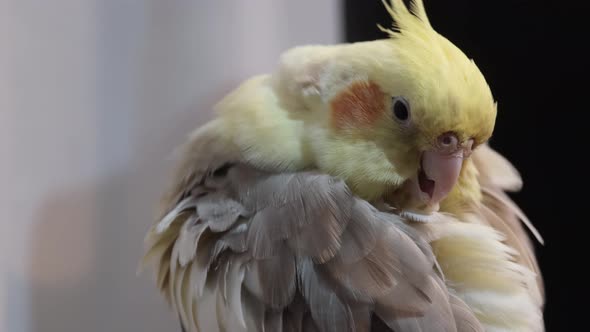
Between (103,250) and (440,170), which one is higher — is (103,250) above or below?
below

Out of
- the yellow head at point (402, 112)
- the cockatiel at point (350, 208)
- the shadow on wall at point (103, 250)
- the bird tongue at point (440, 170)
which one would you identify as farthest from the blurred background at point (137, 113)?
the bird tongue at point (440, 170)

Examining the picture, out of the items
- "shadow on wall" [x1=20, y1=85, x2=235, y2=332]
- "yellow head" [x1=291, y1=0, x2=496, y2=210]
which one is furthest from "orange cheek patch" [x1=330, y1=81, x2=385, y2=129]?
"shadow on wall" [x1=20, y1=85, x2=235, y2=332]

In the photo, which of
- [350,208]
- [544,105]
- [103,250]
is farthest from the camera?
[544,105]

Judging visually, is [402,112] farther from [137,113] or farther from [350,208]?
[137,113]

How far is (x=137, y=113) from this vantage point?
3.00 ft

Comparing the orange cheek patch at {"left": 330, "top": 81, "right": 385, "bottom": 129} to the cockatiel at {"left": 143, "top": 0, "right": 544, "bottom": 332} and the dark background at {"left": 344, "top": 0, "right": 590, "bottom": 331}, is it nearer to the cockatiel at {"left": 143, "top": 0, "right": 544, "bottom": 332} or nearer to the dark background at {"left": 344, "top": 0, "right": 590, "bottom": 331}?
the cockatiel at {"left": 143, "top": 0, "right": 544, "bottom": 332}

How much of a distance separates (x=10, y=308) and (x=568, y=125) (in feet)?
3.05

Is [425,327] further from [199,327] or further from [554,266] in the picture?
[554,266]

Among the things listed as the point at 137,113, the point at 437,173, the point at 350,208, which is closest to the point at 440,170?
the point at 437,173

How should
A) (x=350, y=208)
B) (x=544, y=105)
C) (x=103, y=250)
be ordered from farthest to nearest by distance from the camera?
(x=544, y=105)
(x=103, y=250)
(x=350, y=208)

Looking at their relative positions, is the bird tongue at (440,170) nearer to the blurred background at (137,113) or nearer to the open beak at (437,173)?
the open beak at (437,173)

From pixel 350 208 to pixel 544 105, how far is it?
1.96 feet

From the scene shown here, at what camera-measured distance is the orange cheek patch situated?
0.68 metres

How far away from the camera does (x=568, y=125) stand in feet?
3.48
